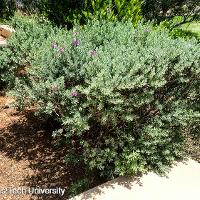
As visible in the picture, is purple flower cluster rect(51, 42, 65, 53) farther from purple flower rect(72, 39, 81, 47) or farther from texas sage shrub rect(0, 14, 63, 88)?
texas sage shrub rect(0, 14, 63, 88)

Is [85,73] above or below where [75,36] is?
below

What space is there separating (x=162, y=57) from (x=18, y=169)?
2.53 m

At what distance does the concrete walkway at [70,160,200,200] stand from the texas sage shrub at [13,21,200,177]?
0.15 metres

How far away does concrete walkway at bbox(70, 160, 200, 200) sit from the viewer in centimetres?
413

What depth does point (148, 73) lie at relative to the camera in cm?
424

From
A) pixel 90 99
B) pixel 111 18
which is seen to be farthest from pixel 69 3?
pixel 90 99

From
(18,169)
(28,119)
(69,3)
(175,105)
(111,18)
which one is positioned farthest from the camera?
(69,3)

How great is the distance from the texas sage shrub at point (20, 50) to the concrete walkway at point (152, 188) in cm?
227

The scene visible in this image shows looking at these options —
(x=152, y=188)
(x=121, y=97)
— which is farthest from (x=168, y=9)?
(x=152, y=188)

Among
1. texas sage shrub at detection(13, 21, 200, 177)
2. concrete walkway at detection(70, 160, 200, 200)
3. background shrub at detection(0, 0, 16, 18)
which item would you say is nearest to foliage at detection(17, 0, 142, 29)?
texas sage shrub at detection(13, 21, 200, 177)

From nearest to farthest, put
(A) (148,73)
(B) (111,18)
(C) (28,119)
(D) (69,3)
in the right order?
(A) (148,73) → (C) (28,119) → (B) (111,18) → (D) (69,3)

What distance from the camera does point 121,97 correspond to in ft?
13.1

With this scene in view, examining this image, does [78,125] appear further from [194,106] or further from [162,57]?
[194,106]

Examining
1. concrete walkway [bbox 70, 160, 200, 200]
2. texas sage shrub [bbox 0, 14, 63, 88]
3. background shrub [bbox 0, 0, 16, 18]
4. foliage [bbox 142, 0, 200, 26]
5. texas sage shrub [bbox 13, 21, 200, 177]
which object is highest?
background shrub [bbox 0, 0, 16, 18]
